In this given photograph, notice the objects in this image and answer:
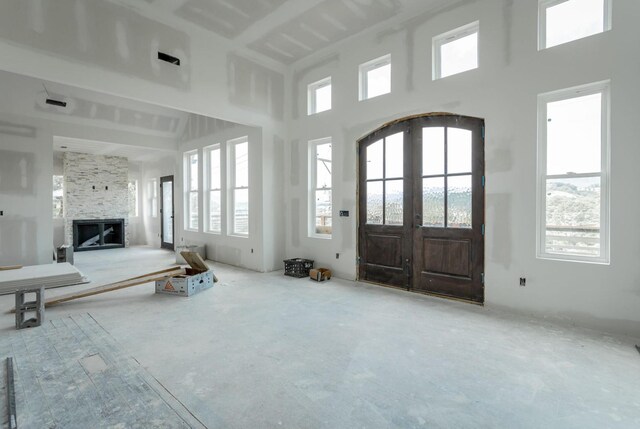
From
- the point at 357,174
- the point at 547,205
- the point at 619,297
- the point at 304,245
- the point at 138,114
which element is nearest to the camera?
the point at 619,297

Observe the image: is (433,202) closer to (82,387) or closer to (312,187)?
(312,187)

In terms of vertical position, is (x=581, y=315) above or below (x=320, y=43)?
below

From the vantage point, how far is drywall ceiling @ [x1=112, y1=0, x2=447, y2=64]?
4.39 meters

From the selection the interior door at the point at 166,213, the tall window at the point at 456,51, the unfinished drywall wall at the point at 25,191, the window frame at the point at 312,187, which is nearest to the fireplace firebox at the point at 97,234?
the interior door at the point at 166,213

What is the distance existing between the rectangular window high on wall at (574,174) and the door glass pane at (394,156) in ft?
5.79

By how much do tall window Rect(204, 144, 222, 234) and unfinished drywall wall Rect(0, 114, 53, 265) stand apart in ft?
10.2

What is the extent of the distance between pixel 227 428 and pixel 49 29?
4.67 meters

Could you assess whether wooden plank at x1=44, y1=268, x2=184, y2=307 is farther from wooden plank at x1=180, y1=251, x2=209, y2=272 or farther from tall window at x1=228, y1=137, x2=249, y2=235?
tall window at x1=228, y1=137, x2=249, y2=235

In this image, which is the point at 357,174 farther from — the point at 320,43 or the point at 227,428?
the point at 227,428

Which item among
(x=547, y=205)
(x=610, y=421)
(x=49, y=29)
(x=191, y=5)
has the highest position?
(x=191, y=5)

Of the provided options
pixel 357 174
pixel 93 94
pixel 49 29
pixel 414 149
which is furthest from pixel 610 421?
pixel 93 94

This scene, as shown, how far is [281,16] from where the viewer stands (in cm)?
472

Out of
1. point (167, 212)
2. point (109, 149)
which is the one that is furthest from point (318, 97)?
point (109, 149)

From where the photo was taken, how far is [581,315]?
3.39 metres
